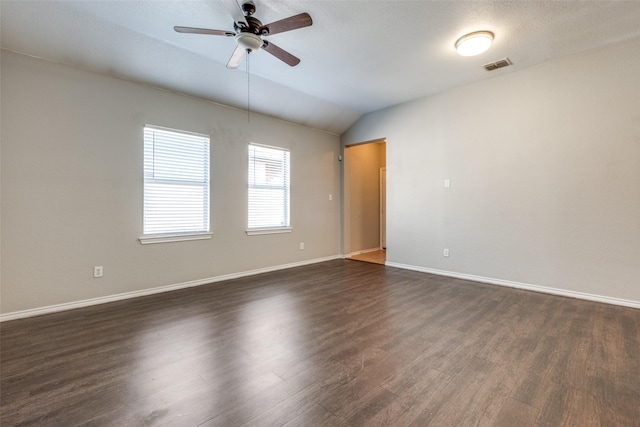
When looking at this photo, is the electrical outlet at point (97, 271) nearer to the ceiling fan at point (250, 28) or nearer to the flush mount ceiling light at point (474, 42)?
the ceiling fan at point (250, 28)

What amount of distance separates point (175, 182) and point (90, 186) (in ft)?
3.04

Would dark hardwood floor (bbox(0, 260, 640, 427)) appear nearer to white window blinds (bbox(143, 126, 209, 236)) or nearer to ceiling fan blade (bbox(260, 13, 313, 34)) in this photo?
white window blinds (bbox(143, 126, 209, 236))

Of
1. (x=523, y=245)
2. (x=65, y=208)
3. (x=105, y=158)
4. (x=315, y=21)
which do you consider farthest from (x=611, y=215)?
(x=65, y=208)

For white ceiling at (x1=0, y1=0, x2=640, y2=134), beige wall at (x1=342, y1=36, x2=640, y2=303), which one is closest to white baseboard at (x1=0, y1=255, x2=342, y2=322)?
white ceiling at (x1=0, y1=0, x2=640, y2=134)

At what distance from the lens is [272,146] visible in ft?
16.2

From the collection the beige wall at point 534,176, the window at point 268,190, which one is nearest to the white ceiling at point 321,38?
the beige wall at point 534,176

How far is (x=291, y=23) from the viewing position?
227cm

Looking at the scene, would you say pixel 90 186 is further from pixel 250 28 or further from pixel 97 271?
pixel 250 28

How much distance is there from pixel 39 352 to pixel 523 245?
5323 millimetres

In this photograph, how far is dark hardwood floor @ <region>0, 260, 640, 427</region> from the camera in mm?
1514

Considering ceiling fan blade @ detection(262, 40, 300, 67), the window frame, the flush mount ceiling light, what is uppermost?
the flush mount ceiling light

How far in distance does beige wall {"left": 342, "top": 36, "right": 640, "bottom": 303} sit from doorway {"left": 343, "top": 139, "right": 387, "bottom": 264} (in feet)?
4.71

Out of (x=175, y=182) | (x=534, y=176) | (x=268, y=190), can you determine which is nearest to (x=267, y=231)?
(x=268, y=190)

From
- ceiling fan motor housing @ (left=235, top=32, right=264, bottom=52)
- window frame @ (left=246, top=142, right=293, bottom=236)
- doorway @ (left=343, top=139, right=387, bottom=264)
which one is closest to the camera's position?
ceiling fan motor housing @ (left=235, top=32, right=264, bottom=52)
